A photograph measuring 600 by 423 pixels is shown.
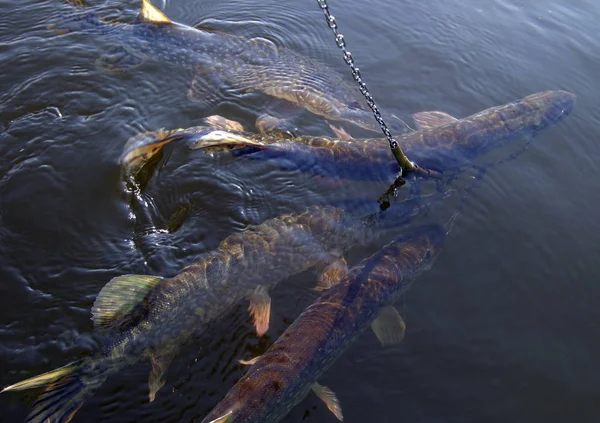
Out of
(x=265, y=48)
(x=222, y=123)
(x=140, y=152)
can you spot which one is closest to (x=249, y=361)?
(x=140, y=152)

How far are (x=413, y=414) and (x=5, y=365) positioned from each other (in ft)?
8.65

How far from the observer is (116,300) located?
2.88 m

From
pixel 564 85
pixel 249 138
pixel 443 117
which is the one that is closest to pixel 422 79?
pixel 443 117

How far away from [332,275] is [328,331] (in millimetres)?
686

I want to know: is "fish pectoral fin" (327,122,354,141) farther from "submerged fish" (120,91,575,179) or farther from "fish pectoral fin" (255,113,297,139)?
"fish pectoral fin" (255,113,297,139)

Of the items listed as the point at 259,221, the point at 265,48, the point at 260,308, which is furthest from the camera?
the point at 265,48

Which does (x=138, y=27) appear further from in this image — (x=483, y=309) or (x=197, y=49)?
(x=483, y=309)

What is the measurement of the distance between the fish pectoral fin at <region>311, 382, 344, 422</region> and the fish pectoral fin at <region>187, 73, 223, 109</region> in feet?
11.3

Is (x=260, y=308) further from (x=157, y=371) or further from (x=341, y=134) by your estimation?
(x=341, y=134)

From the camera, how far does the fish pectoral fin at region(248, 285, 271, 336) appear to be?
10.9 ft

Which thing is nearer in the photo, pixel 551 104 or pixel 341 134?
pixel 341 134

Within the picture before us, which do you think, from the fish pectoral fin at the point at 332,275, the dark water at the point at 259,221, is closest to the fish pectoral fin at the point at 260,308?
the dark water at the point at 259,221

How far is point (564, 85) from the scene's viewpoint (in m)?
6.62

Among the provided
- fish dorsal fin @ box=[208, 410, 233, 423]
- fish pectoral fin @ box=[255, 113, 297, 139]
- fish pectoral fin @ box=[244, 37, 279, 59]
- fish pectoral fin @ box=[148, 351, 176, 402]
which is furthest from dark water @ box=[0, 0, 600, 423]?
fish pectoral fin @ box=[244, 37, 279, 59]
